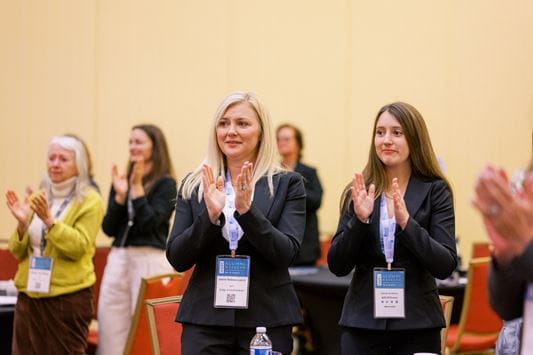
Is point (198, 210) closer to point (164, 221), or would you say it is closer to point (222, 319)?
point (222, 319)

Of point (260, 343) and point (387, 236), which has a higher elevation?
point (387, 236)

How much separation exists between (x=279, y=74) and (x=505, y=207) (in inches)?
266

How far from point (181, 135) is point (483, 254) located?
9.43 ft

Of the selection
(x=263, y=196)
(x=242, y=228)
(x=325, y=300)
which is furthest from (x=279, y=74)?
(x=242, y=228)

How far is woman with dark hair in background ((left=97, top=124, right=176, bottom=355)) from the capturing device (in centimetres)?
572

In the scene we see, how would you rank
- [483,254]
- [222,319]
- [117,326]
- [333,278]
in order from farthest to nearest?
1. [483,254]
2. [333,278]
3. [117,326]
4. [222,319]

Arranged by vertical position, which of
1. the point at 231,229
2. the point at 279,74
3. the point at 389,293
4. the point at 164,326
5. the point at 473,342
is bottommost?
the point at 473,342

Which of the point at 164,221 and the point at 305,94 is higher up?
the point at 305,94

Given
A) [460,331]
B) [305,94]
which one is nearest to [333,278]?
[460,331]

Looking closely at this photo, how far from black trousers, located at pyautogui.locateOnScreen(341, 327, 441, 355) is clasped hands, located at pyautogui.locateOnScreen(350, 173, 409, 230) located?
39 cm

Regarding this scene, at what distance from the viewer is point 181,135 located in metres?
8.30

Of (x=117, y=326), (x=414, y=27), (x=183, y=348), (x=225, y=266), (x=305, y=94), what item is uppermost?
(x=414, y=27)

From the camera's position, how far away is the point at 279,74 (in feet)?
28.3

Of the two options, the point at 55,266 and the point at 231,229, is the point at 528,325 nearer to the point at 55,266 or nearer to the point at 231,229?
the point at 231,229
